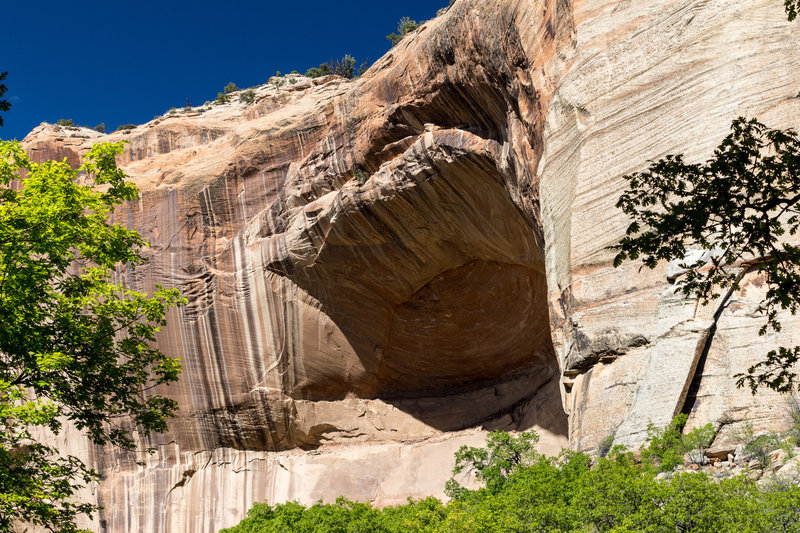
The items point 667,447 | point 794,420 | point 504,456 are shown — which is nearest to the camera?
point 794,420

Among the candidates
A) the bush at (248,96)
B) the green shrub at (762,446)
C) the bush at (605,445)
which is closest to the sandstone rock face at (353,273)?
the bush at (248,96)

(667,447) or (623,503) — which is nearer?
(623,503)

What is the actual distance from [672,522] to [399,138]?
14241 millimetres

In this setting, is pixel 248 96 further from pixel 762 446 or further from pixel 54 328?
pixel 762 446

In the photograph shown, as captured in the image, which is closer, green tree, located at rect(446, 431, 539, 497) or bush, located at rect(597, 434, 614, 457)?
bush, located at rect(597, 434, 614, 457)

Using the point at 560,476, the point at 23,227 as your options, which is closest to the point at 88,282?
the point at 23,227

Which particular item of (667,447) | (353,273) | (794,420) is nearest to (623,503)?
(667,447)

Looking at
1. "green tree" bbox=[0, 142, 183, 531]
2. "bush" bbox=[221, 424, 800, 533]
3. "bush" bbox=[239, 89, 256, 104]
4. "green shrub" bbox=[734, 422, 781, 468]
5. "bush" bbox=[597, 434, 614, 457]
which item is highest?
"bush" bbox=[239, 89, 256, 104]

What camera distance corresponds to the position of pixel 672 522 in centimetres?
708

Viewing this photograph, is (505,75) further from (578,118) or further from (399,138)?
(399,138)

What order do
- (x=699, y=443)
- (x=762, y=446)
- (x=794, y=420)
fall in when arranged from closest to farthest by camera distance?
1. (x=762, y=446)
2. (x=794, y=420)
3. (x=699, y=443)

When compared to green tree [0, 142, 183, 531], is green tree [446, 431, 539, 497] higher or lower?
lower

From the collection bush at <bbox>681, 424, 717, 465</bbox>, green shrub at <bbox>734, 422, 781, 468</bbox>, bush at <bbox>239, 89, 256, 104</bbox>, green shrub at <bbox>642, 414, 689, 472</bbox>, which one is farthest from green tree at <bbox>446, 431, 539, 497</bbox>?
bush at <bbox>239, 89, 256, 104</bbox>

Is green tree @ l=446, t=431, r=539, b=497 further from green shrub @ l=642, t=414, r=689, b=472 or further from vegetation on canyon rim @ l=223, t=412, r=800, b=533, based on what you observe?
green shrub @ l=642, t=414, r=689, b=472
